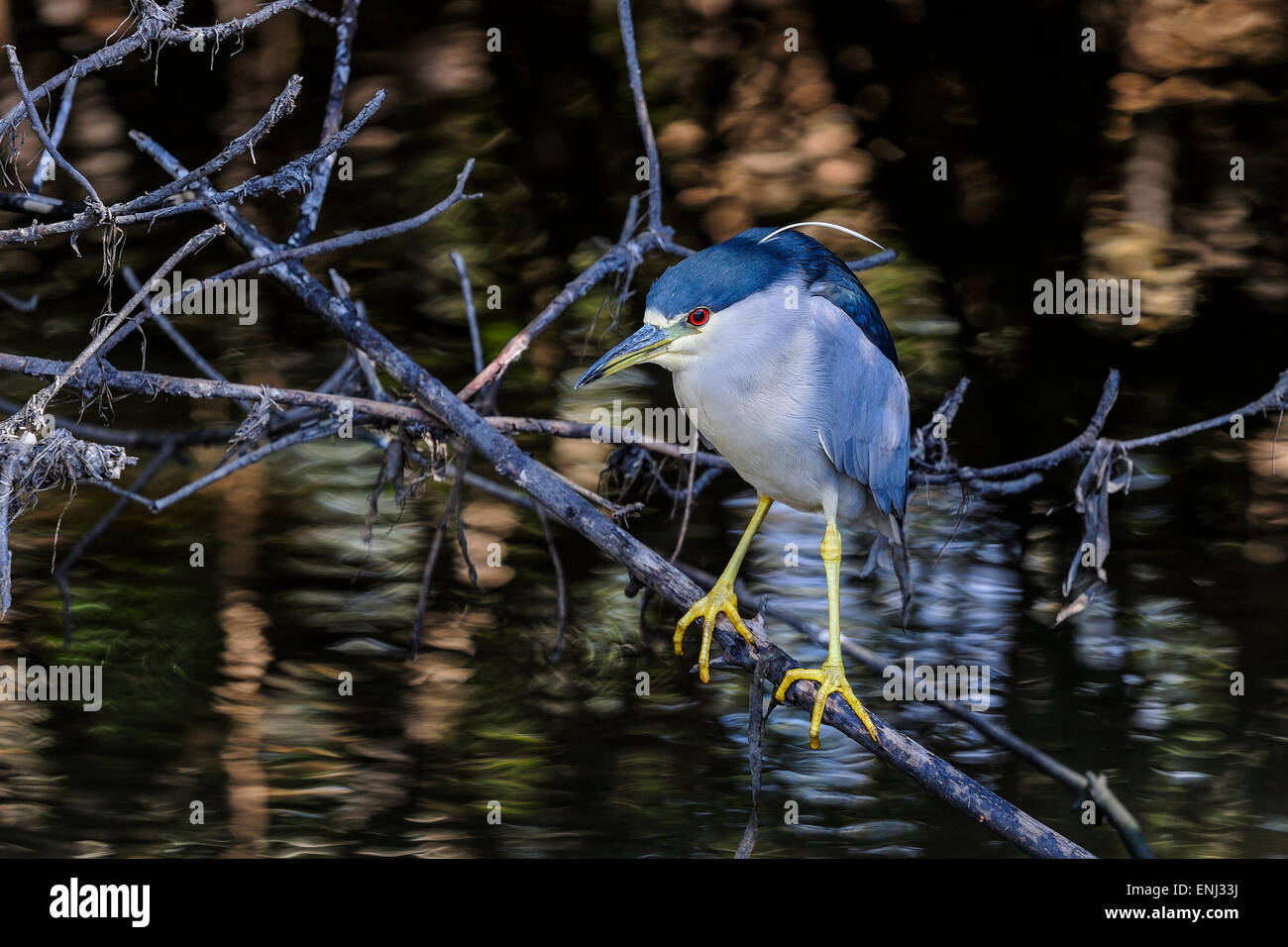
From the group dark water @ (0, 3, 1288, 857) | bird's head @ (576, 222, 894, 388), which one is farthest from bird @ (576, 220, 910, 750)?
dark water @ (0, 3, 1288, 857)

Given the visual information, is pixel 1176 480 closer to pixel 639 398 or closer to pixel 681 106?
pixel 639 398

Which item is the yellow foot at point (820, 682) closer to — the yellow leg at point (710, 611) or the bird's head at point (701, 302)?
the yellow leg at point (710, 611)

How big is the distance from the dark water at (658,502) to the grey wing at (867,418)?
48.6 inches

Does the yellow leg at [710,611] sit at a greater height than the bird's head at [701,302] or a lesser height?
lesser

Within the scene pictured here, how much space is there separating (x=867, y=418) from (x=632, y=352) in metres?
0.77

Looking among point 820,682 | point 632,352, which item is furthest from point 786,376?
point 820,682

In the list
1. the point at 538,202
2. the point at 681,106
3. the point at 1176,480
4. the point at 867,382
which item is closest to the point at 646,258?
the point at 538,202

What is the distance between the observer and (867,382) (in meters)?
3.82

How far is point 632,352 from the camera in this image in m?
3.46

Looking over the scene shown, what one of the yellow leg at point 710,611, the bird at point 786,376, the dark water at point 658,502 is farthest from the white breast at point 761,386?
the dark water at point 658,502

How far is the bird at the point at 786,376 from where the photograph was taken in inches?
138

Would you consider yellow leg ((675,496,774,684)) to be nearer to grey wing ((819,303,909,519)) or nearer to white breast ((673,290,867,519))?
white breast ((673,290,867,519))

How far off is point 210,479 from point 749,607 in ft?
5.92

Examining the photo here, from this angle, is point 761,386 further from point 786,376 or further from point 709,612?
point 709,612
